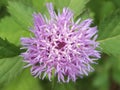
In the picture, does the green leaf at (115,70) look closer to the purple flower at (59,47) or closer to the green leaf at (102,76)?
the green leaf at (102,76)

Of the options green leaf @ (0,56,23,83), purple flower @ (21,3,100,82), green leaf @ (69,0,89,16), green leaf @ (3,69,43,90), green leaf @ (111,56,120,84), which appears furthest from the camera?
green leaf @ (111,56,120,84)

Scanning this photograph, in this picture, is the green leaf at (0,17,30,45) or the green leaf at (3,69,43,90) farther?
the green leaf at (3,69,43,90)

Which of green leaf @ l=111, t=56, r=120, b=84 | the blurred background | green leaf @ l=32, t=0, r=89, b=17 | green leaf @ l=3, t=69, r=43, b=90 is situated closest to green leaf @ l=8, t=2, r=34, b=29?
the blurred background

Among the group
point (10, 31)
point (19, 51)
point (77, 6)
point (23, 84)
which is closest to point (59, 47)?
point (19, 51)

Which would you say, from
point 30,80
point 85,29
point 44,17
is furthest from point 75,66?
point 30,80

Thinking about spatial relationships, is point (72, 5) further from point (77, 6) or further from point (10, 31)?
point (10, 31)

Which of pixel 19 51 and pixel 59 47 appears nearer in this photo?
pixel 59 47

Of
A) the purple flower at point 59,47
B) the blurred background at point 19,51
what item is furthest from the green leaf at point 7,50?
the purple flower at point 59,47

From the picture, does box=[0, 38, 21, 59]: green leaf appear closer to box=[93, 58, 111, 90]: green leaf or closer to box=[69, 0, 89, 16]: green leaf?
box=[69, 0, 89, 16]: green leaf
